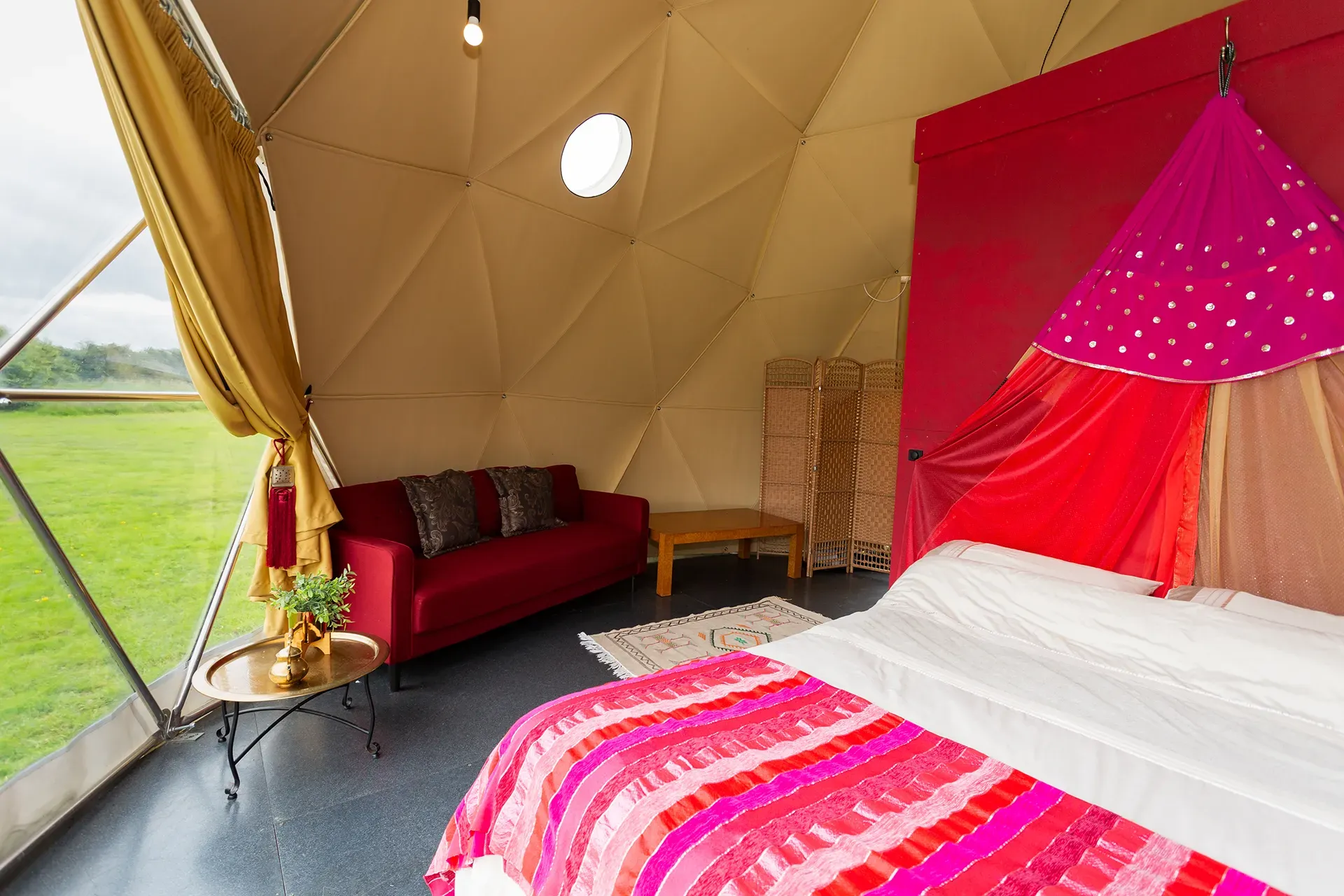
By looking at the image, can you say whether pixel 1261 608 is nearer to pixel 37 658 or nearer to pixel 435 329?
pixel 37 658

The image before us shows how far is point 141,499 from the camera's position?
2.93 m

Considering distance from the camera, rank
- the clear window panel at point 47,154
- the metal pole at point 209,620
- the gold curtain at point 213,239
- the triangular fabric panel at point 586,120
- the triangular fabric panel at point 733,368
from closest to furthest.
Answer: the clear window panel at point 47,154, the gold curtain at point 213,239, the metal pole at point 209,620, the triangular fabric panel at point 586,120, the triangular fabric panel at point 733,368

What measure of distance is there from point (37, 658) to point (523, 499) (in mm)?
2883

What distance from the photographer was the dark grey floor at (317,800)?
2.12m

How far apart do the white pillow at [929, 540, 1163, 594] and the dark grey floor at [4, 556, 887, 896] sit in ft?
6.73

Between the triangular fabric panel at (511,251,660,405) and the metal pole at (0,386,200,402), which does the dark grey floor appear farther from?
the triangular fabric panel at (511,251,660,405)

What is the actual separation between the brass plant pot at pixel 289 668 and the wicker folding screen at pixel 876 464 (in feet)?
16.0

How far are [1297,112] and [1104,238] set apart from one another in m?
0.71

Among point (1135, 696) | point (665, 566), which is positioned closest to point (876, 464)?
point (665, 566)

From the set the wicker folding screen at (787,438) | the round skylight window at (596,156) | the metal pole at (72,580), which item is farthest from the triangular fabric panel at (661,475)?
the metal pole at (72,580)

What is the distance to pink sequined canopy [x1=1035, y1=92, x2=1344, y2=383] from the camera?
92.0 inches

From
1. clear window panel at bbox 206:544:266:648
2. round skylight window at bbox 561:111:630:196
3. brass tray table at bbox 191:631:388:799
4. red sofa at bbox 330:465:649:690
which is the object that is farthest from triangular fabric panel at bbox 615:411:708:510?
brass tray table at bbox 191:631:388:799

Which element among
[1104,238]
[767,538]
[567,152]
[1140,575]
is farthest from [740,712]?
[767,538]

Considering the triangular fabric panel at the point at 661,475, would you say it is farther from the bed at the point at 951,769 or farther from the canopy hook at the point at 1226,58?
the canopy hook at the point at 1226,58
